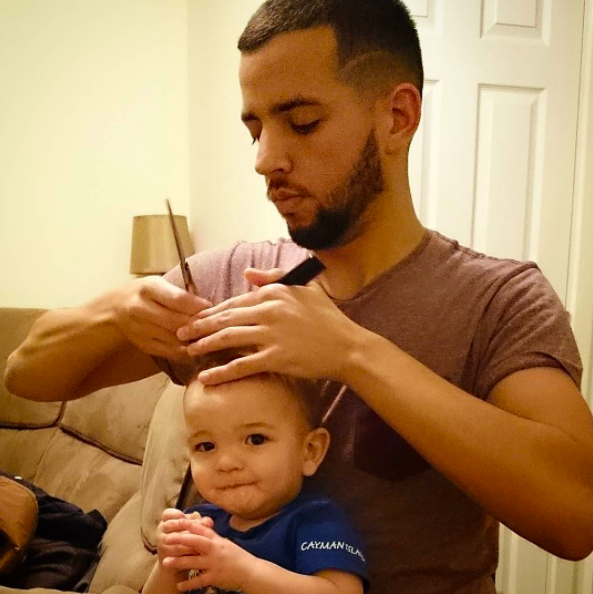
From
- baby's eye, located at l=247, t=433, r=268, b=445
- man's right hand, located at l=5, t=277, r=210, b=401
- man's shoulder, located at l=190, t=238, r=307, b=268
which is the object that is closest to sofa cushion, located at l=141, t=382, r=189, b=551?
man's right hand, located at l=5, t=277, r=210, b=401

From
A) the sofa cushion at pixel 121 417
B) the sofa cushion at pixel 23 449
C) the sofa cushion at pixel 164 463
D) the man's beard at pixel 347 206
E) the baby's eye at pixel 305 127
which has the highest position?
the baby's eye at pixel 305 127

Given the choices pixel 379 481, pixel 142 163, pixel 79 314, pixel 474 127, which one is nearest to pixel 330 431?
pixel 379 481

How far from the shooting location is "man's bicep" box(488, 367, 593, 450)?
0.75 meters

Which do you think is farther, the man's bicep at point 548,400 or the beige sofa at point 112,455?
the beige sofa at point 112,455

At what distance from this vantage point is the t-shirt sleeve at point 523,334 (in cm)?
81

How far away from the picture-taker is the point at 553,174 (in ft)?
6.72

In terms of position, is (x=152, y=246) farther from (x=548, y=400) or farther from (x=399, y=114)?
(x=548, y=400)

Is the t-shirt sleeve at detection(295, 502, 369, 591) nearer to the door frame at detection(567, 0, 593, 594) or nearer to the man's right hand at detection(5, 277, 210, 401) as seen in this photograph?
the man's right hand at detection(5, 277, 210, 401)

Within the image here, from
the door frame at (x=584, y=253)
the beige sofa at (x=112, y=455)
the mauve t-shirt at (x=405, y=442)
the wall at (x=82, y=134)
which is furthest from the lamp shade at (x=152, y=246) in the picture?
the mauve t-shirt at (x=405, y=442)

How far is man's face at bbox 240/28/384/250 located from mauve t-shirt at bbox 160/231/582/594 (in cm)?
15

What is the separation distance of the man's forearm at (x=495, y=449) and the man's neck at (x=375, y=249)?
0.27 m

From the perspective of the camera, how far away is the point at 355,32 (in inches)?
37.4

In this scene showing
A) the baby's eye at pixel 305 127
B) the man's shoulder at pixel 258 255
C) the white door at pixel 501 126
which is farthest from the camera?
the white door at pixel 501 126

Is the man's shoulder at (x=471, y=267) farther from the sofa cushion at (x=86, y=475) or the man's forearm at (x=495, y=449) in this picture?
the sofa cushion at (x=86, y=475)
